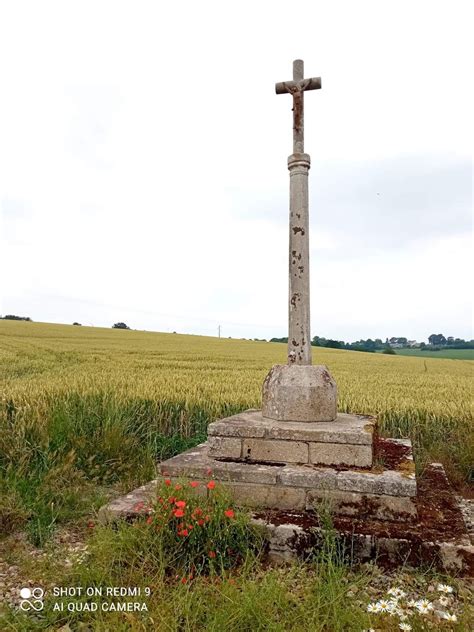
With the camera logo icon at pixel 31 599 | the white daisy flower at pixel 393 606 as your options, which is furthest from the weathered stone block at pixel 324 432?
the camera logo icon at pixel 31 599

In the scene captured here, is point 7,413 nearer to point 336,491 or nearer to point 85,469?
point 85,469

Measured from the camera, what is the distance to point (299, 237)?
5492mm

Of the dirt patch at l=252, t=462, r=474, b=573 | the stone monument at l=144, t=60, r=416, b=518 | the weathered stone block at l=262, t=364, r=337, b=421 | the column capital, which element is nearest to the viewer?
the dirt patch at l=252, t=462, r=474, b=573

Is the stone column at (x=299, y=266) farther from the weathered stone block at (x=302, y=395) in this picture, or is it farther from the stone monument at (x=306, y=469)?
the weathered stone block at (x=302, y=395)

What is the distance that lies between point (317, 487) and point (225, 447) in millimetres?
1037

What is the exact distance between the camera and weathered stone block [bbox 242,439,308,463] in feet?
15.5

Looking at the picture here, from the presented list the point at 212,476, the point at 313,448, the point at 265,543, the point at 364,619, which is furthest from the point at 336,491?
the point at 364,619

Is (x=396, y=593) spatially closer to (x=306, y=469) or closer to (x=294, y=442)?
(x=306, y=469)

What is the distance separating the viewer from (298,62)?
5.79 m

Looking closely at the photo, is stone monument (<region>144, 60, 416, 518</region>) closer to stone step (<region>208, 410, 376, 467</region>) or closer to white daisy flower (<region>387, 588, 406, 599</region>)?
stone step (<region>208, 410, 376, 467</region>)

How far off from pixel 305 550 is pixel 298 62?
5198 mm

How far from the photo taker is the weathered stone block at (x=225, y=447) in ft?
16.1

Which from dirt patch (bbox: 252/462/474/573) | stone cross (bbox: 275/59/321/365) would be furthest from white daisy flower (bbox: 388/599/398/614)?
stone cross (bbox: 275/59/321/365)

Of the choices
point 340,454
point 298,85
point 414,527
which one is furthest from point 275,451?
point 298,85
